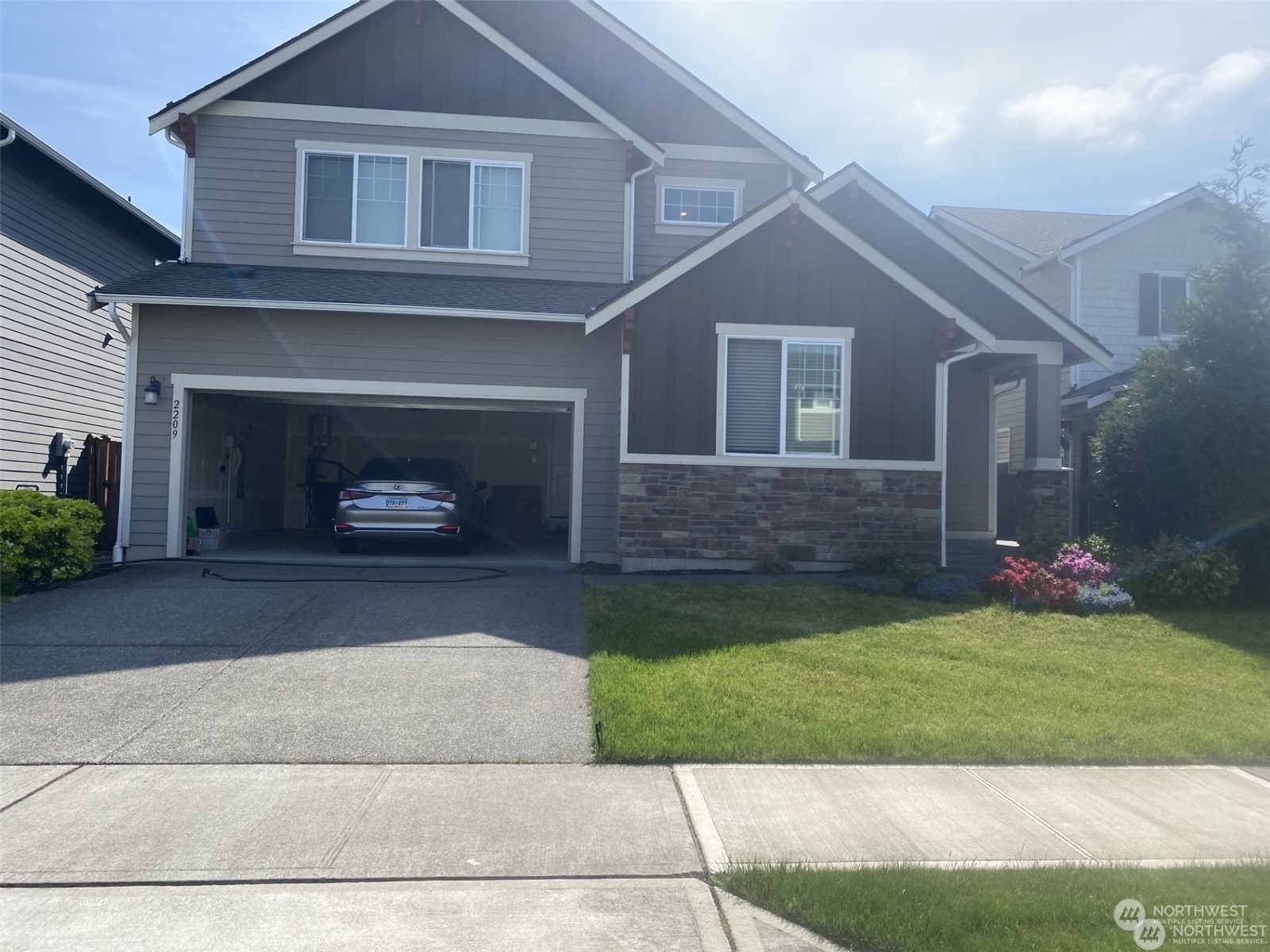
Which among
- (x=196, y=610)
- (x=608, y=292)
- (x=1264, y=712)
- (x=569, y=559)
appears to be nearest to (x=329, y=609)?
(x=196, y=610)

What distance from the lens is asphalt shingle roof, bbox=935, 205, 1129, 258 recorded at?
2162 cm

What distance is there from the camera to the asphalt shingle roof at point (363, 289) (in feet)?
42.2

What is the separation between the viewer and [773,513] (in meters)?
12.5

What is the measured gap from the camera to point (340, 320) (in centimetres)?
1330

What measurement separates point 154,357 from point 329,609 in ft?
17.7

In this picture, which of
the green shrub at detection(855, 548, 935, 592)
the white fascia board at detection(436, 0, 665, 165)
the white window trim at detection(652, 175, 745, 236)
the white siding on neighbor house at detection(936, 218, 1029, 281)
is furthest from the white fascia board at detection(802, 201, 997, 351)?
the white siding on neighbor house at detection(936, 218, 1029, 281)

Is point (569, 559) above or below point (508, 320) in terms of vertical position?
below

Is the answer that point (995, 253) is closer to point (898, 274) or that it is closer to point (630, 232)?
point (630, 232)

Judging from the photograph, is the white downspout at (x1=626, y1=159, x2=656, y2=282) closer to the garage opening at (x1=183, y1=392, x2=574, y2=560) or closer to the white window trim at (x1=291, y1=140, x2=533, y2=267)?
the white window trim at (x1=291, y1=140, x2=533, y2=267)

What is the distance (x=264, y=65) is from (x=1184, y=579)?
13.5 meters

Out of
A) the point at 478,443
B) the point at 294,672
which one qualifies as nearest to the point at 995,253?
the point at 478,443

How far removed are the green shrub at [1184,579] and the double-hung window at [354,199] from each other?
10.4 meters

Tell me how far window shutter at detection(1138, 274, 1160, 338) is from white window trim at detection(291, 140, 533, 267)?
12362 mm

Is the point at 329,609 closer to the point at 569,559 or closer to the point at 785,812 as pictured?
the point at 569,559
